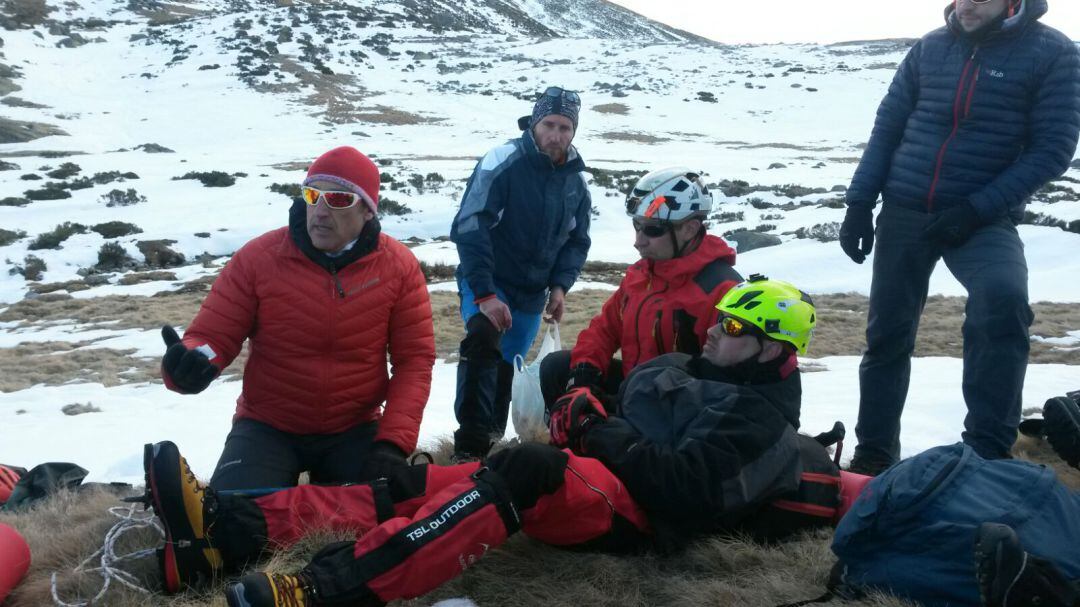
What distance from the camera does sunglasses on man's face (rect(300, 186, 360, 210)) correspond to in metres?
3.45

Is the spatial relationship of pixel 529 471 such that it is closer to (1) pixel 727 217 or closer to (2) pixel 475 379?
(2) pixel 475 379

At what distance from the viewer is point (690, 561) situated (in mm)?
2947

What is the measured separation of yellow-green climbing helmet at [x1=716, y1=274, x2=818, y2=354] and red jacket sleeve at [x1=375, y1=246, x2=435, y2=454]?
141cm

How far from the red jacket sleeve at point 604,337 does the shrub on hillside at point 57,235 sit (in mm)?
15396

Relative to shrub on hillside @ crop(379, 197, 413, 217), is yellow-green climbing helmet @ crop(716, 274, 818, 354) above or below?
above

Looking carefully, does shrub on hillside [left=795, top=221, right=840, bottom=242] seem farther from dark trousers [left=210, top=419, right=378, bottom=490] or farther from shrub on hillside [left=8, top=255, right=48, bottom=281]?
shrub on hillside [left=8, top=255, right=48, bottom=281]

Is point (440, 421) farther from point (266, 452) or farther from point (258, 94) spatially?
point (258, 94)

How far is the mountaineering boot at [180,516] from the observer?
2.64 metres

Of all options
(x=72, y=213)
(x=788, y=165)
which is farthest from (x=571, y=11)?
(x=72, y=213)

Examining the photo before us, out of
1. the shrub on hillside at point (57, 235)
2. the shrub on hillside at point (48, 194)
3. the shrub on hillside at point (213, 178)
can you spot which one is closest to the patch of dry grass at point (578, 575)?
the shrub on hillside at point (57, 235)

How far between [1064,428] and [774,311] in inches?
82.9

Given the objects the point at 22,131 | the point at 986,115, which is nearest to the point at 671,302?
the point at 986,115

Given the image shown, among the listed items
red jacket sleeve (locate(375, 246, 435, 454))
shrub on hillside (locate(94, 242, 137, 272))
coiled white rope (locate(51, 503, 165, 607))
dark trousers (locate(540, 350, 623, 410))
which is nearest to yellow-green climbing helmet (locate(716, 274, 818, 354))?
dark trousers (locate(540, 350, 623, 410))

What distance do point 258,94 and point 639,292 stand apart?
142ft
